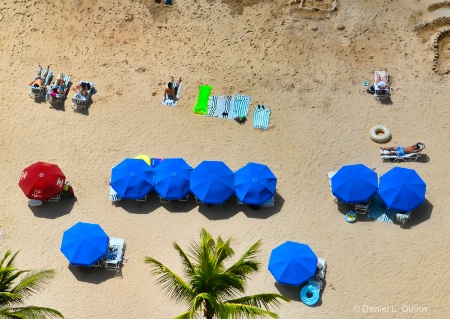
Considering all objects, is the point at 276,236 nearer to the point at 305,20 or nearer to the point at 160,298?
the point at 160,298

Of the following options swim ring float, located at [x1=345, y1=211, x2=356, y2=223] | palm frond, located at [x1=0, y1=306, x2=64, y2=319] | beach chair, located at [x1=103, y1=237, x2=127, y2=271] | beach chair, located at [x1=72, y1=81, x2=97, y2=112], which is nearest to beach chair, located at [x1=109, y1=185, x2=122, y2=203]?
beach chair, located at [x1=103, y1=237, x2=127, y2=271]

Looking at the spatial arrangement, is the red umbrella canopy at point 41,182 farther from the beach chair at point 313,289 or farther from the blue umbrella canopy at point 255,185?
the beach chair at point 313,289

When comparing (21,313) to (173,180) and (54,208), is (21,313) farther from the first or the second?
(173,180)

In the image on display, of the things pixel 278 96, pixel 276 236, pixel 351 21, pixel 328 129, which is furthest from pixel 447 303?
pixel 351 21

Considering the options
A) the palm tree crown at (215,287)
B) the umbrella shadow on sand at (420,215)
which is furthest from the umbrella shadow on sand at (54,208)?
the umbrella shadow on sand at (420,215)

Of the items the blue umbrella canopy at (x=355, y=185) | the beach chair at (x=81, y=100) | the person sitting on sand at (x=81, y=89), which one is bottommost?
the blue umbrella canopy at (x=355, y=185)

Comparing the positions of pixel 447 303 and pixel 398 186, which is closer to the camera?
pixel 447 303
